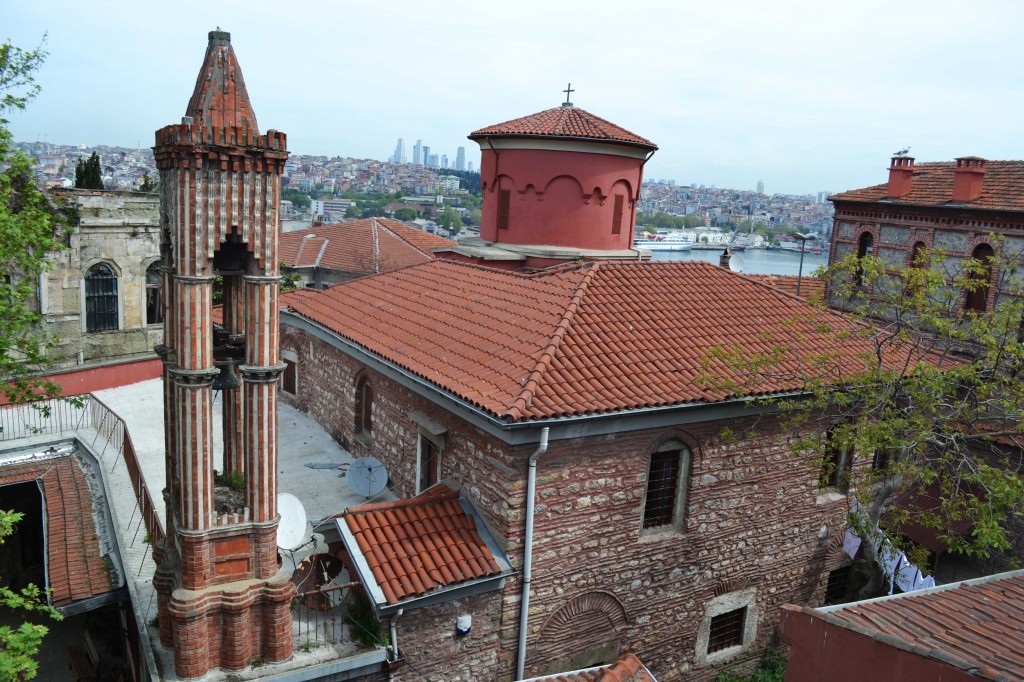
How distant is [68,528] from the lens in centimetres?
1216

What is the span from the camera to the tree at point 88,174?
91.5 feet

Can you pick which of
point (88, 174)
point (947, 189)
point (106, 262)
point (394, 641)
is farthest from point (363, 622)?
point (88, 174)

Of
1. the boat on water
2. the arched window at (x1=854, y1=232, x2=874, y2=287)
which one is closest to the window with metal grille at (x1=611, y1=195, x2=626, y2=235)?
the arched window at (x1=854, y1=232, x2=874, y2=287)

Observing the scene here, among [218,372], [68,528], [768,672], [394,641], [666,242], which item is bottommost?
[768,672]

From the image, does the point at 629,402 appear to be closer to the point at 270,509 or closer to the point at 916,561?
the point at 270,509

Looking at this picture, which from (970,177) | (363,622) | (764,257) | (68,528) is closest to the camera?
(363,622)

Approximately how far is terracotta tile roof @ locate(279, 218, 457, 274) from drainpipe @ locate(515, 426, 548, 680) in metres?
23.0

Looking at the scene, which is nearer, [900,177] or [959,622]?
[959,622]

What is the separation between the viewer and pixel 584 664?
9.90 meters

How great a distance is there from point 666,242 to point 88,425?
88.8 metres

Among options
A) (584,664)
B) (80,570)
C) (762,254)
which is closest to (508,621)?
(584,664)

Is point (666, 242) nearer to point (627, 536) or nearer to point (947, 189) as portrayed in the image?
point (947, 189)

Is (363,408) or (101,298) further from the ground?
(101,298)

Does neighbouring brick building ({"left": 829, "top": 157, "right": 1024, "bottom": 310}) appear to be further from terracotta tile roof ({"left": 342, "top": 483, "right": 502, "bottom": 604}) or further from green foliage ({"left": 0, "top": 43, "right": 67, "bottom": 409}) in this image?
green foliage ({"left": 0, "top": 43, "right": 67, "bottom": 409})
